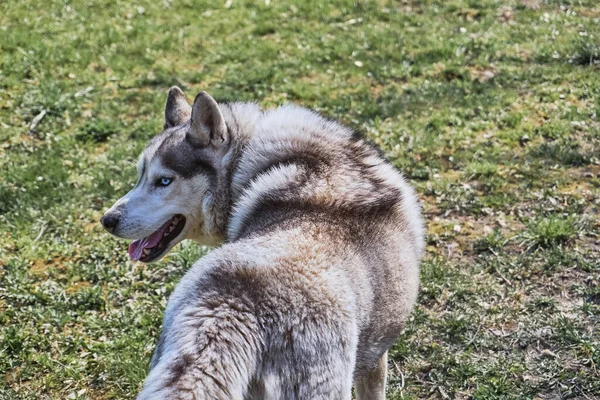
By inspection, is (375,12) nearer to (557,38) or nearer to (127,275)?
(557,38)

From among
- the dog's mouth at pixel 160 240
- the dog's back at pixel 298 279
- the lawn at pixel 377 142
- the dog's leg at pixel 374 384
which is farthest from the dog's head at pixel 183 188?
the dog's leg at pixel 374 384

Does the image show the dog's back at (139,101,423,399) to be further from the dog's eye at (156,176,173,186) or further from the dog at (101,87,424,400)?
the dog's eye at (156,176,173,186)

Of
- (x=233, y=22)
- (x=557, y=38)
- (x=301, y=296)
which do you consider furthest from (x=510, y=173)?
(x=233, y=22)

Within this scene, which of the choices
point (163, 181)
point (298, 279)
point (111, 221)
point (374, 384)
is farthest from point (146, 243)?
point (298, 279)

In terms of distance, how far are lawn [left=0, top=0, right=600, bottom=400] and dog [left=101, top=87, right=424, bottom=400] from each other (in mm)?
995

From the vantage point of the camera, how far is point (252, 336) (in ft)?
8.04

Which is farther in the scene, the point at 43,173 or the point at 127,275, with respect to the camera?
the point at 43,173

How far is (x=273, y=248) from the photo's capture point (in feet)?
9.20

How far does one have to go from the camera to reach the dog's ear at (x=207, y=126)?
150 inches

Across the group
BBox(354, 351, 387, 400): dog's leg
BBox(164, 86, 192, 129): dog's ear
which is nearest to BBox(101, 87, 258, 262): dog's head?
BBox(164, 86, 192, 129): dog's ear

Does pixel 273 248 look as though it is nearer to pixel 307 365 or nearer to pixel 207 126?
pixel 307 365

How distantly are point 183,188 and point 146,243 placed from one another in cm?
47

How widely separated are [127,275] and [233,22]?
5445 mm

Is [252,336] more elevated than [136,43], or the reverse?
[252,336]
